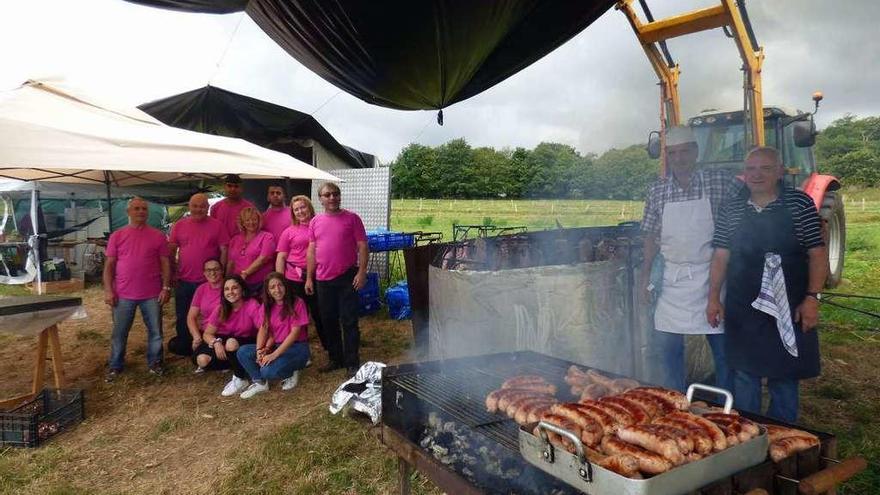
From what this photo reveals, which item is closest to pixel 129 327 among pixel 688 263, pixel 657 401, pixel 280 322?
pixel 280 322

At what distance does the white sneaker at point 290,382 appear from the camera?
5031 mm

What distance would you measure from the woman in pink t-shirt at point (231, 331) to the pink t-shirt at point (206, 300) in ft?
0.34

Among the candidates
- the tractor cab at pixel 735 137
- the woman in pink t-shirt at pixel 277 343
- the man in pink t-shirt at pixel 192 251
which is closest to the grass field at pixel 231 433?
the woman in pink t-shirt at pixel 277 343

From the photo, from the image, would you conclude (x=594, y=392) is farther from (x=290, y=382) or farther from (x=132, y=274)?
(x=132, y=274)

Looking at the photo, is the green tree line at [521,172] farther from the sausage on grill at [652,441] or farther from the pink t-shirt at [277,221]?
the sausage on grill at [652,441]

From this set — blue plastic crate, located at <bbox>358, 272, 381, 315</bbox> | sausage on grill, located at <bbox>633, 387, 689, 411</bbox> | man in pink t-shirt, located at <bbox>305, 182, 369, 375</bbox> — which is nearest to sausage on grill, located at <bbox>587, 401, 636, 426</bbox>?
sausage on grill, located at <bbox>633, 387, 689, 411</bbox>

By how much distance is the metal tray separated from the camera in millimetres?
1400

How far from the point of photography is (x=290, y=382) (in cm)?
507

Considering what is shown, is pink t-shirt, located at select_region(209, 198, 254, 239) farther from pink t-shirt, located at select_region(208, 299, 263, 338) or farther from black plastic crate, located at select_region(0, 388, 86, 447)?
black plastic crate, located at select_region(0, 388, 86, 447)

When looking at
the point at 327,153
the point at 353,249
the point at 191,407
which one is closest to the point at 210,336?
the point at 191,407

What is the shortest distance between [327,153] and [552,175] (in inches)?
227

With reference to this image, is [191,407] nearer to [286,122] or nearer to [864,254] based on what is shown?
[286,122]

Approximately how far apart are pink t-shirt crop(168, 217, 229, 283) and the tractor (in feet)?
17.3

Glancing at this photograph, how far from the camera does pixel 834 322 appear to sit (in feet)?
21.9
